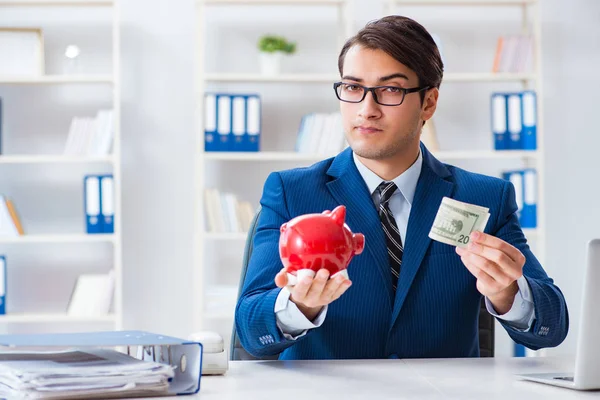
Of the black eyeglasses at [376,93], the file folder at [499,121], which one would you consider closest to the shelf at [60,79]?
the file folder at [499,121]

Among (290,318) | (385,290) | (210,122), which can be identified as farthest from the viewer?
(210,122)

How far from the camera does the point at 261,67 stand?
→ 4.06m

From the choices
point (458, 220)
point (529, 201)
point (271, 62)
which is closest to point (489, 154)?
point (529, 201)

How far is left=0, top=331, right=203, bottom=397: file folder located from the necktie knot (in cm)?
74

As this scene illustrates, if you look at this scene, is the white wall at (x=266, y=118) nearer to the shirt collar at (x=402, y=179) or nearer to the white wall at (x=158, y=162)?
the white wall at (x=158, y=162)

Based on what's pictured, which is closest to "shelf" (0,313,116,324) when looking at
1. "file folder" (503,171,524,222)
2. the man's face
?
"file folder" (503,171,524,222)

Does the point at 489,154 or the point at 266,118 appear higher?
the point at 266,118

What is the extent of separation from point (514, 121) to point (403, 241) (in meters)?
2.29

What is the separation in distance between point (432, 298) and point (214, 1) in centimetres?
251

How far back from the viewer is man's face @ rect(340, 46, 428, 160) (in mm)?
1844

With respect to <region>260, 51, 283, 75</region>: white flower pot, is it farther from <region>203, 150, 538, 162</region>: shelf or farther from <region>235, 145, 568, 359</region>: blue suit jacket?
<region>235, 145, 568, 359</region>: blue suit jacket

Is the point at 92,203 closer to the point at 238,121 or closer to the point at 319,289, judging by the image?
the point at 238,121

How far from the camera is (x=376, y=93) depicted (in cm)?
186

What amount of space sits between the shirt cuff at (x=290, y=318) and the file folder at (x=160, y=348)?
0.94ft
